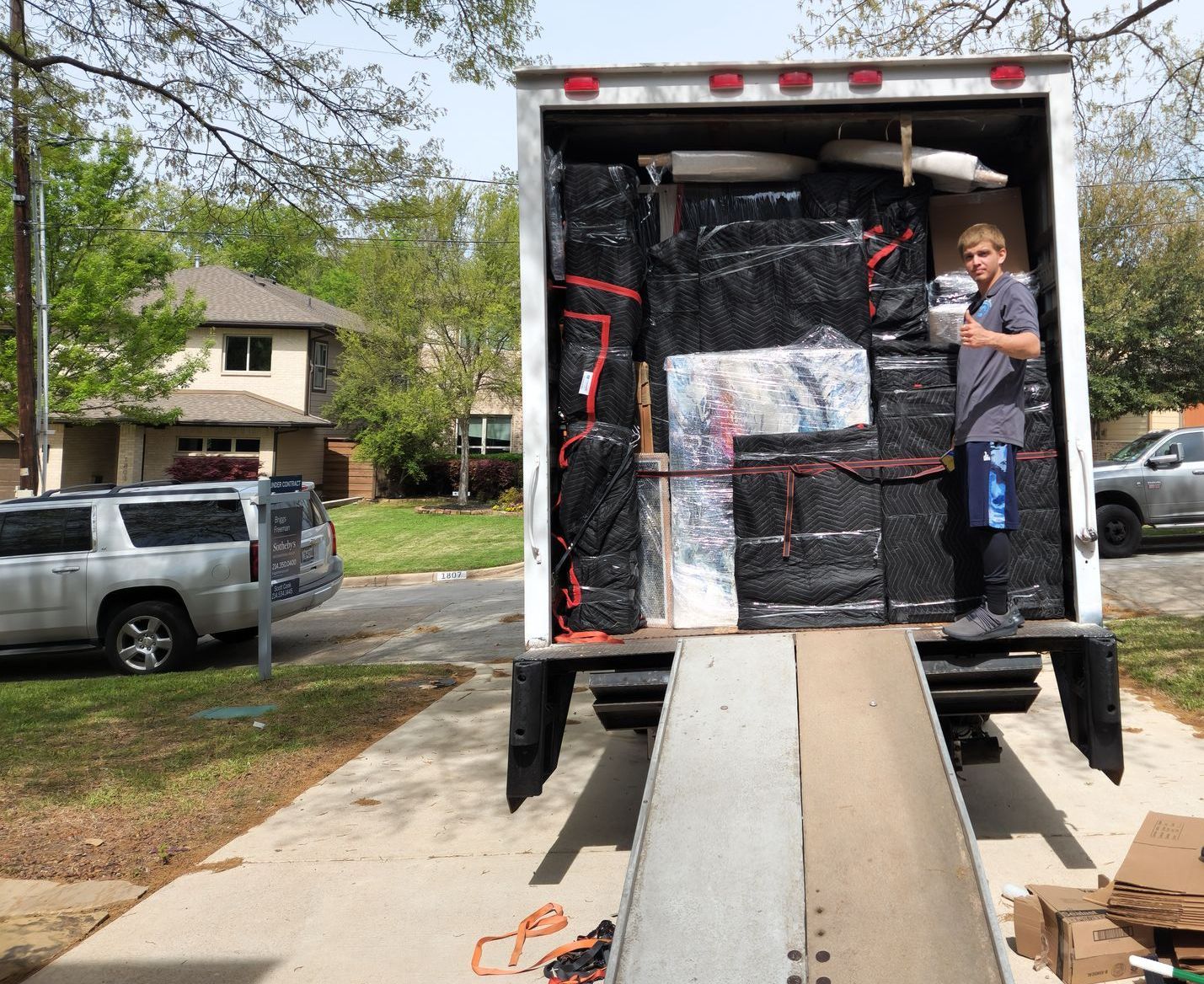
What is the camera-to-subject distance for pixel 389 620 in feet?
42.2

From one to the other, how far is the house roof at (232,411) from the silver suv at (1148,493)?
24.2m

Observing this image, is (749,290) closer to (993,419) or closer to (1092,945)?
(993,419)

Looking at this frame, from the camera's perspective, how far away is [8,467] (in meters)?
31.1

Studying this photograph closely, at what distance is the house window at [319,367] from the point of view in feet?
113

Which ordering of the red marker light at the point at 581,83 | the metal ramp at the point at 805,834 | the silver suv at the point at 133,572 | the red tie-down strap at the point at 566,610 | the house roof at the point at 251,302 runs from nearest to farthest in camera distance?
the metal ramp at the point at 805,834 → the red marker light at the point at 581,83 → the red tie-down strap at the point at 566,610 → the silver suv at the point at 133,572 → the house roof at the point at 251,302

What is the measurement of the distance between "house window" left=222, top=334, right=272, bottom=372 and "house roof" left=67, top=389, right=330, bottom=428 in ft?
3.00

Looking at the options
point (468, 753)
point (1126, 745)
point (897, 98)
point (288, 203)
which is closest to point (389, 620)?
point (288, 203)

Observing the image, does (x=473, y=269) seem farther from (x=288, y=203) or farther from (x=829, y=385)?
(x=829, y=385)

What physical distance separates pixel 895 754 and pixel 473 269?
2602cm

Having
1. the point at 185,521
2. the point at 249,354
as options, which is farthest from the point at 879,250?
the point at 249,354

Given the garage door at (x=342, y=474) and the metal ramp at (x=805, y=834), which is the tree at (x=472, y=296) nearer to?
the garage door at (x=342, y=474)

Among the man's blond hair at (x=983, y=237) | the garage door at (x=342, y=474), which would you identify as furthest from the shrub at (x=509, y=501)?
the man's blond hair at (x=983, y=237)

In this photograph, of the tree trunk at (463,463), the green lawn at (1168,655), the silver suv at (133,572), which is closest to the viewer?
the green lawn at (1168,655)

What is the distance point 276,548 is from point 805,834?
294 inches
